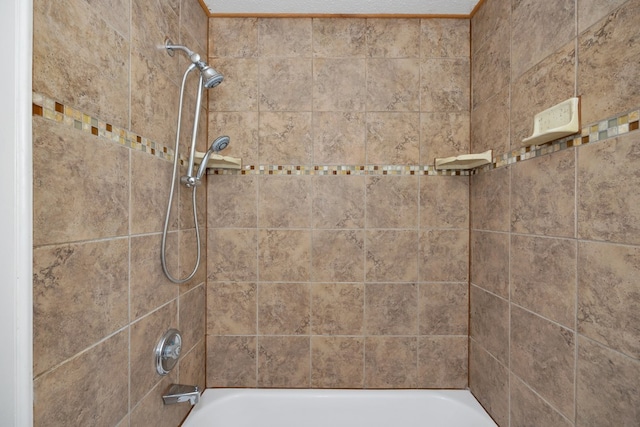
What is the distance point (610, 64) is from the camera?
0.86 metres

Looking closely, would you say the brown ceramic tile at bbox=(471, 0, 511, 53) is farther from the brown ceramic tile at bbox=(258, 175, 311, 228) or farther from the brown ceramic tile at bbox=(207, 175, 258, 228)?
the brown ceramic tile at bbox=(207, 175, 258, 228)

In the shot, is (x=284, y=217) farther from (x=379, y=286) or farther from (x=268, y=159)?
(x=379, y=286)

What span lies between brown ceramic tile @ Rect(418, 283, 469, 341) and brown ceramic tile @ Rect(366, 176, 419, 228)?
386 millimetres

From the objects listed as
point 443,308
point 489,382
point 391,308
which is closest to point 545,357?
point 489,382

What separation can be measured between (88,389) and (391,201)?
1.46 m

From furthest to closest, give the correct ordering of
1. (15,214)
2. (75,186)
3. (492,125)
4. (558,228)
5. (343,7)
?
(343,7)
(492,125)
(558,228)
(75,186)
(15,214)

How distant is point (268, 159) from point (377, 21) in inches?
38.7

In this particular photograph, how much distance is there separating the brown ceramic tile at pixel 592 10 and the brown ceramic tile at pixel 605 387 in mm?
956

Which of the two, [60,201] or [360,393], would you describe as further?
[360,393]

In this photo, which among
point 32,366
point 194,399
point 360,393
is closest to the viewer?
point 32,366

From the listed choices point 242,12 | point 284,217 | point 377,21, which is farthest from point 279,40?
point 284,217

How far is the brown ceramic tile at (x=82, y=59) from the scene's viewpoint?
0.72m

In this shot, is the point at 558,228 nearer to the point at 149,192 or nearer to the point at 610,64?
the point at 610,64

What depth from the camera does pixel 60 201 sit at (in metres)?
0.76
